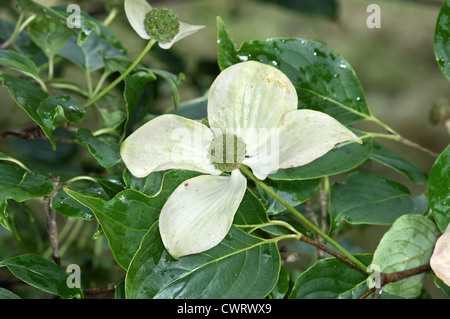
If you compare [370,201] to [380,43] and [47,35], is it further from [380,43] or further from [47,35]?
[380,43]

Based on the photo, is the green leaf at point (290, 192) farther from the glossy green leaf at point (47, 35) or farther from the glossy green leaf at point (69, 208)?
the glossy green leaf at point (47, 35)

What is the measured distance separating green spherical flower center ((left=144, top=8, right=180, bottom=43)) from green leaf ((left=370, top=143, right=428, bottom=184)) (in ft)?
0.59

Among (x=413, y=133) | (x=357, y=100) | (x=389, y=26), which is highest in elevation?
(x=357, y=100)

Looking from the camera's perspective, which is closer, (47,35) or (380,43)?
(47,35)

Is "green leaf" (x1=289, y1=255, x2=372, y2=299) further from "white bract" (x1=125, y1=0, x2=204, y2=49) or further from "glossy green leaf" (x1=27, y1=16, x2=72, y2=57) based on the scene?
"glossy green leaf" (x1=27, y1=16, x2=72, y2=57)

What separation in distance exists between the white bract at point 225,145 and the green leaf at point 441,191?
0.26ft

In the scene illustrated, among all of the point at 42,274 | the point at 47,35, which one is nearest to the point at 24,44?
the point at 47,35

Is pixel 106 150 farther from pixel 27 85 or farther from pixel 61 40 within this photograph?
pixel 61 40

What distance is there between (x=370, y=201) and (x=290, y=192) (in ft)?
0.24

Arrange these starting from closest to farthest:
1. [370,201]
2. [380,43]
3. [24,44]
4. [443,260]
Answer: [443,260] < [370,201] < [24,44] < [380,43]

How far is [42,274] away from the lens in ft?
1.06

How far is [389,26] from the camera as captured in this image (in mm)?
1430

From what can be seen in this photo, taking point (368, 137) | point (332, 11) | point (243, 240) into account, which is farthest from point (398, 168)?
point (332, 11)
